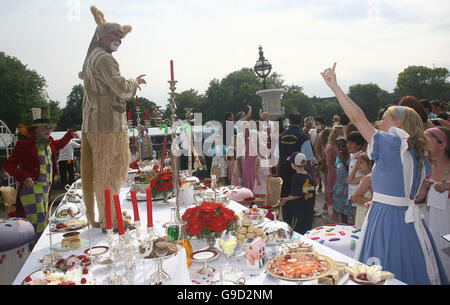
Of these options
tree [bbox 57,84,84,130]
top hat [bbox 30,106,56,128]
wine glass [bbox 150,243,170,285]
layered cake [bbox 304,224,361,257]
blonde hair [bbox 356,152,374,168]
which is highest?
tree [bbox 57,84,84,130]

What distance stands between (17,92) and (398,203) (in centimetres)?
2600

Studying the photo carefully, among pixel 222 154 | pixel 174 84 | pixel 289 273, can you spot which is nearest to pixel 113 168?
pixel 174 84

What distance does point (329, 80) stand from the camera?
2.48 meters

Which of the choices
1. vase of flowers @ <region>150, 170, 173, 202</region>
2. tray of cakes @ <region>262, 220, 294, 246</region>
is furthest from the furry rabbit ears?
tray of cakes @ <region>262, 220, 294, 246</region>

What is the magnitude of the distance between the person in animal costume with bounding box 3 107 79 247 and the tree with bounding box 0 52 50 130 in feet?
63.6

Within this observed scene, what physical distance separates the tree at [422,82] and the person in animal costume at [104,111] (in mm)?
42025

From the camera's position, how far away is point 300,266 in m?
1.78

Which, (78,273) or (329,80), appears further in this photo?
(329,80)

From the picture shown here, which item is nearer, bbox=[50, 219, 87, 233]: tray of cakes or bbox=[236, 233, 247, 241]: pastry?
bbox=[236, 233, 247, 241]: pastry

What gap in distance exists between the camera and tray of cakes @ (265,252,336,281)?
167cm

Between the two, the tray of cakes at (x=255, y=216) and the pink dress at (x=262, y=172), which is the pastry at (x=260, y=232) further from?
the pink dress at (x=262, y=172)

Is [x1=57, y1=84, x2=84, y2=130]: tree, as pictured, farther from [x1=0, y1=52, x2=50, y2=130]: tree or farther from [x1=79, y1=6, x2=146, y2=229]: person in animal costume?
[x1=79, y1=6, x2=146, y2=229]: person in animal costume

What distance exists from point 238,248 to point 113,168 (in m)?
1.18
